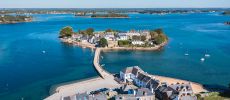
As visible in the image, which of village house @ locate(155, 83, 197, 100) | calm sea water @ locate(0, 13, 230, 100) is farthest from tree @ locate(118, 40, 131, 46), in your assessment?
A: village house @ locate(155, 83, 197, 100)

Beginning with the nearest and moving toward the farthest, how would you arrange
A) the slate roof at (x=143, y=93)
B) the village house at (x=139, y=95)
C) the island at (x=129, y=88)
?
the village house at (x=139, y=95) < the island at (x=129, y=88) < the slate roof at (x=143, y=93)

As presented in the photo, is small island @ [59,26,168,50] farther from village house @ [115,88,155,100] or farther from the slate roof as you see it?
village house @ [115,88,155,100]

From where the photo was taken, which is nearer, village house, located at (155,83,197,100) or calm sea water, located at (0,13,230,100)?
village house, located at (155,83,197,100)

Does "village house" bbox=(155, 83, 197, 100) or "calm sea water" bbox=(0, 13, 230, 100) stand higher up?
"village house" bbox=(155, 83, 197, 100)

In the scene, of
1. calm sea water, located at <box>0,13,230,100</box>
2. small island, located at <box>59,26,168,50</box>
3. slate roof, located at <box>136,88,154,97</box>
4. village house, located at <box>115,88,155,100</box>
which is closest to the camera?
village house, located at <box>115,88,155,100</box>

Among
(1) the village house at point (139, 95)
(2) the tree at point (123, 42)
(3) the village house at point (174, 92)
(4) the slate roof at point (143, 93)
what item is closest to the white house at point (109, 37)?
(2) the tree at point (123, 42)

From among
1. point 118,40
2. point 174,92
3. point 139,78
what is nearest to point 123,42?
point 118,40

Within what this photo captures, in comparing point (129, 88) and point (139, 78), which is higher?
point (139, 78)

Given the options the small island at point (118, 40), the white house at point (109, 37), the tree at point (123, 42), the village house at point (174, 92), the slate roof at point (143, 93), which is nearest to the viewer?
the village house at point (174, 92)

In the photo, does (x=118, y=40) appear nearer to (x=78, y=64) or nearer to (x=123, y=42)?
(x=123, y=42)

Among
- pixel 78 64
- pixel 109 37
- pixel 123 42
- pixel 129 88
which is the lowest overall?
pixel 78 64

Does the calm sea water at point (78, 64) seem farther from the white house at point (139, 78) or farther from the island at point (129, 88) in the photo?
the white house at point (139, 78)

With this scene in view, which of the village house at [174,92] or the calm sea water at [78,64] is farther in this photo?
the calm sea water at [78,64]

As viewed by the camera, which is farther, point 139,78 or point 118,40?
point 118,40
